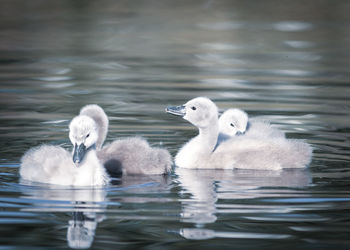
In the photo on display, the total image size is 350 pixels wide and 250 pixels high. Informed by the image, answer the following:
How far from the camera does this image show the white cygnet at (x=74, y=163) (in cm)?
812

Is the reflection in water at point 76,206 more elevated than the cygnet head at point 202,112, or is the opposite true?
the cygnet head at point 202,112

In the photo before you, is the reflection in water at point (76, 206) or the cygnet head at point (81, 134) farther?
the cygnet head at point (81, 134)

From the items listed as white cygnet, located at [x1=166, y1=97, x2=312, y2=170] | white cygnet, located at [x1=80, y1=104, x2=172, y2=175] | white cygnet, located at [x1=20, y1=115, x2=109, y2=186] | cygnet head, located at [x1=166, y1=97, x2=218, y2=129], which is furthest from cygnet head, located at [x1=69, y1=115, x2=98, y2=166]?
cygnet head, located at [x1=166, y1=97, x2=218, y2=129]

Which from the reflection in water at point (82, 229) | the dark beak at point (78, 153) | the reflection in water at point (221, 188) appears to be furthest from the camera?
the dark beak at point (78, 153)

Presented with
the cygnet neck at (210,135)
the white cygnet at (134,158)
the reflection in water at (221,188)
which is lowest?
the reflection in water at (221,188)

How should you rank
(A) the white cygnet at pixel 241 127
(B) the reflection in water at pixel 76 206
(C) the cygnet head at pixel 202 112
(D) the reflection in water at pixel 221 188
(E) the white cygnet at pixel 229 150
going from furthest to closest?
(A) the white cygnet at pixel 241 127 → (C) the cygnet head at pixel 202 112 → (E) the white cygnet at pixel 229 150 → (D) the reflection in water at pixel 221 188 → (B) the reflection in water at pixel 76 206

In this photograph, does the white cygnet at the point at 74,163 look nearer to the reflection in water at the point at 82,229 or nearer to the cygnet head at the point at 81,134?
the cygnet head at the point at 81,134

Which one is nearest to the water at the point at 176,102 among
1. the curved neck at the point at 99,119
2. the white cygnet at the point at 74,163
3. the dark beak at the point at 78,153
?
the white cygnet at the point at 74,163

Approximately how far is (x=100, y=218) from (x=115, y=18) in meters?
18.7

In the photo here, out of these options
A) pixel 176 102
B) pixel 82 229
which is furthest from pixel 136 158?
pixel 176 102

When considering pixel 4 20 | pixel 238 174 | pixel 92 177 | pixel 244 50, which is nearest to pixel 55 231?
pixel 92 177

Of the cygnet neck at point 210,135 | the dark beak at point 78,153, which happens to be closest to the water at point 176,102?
the dark beak at point 78,153

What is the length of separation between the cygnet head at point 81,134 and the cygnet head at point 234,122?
233 cm

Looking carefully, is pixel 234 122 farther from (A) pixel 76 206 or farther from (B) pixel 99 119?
(A) pixel 76 206
